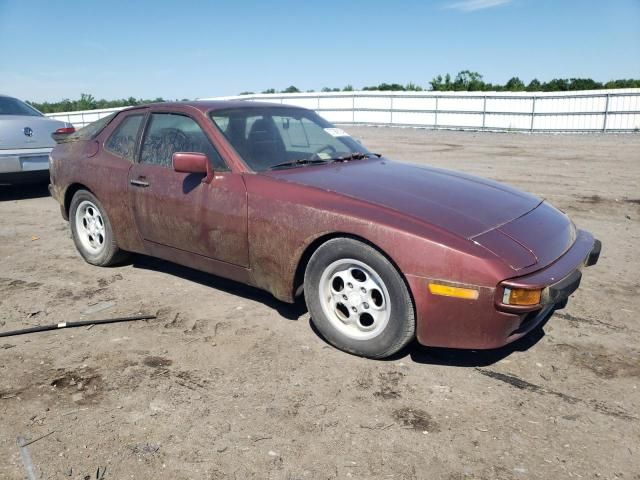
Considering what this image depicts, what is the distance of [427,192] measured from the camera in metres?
3.45

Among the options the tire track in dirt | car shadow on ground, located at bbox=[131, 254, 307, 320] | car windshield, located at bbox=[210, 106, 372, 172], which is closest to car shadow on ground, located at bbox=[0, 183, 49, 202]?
car shadow on ground, located at bbox=[131, 254, 307, 320]

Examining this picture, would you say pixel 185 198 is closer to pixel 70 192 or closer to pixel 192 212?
pixel 192 212

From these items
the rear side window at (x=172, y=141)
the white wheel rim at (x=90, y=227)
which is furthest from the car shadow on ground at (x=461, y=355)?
the white wheel rim at (x=90, y=227)

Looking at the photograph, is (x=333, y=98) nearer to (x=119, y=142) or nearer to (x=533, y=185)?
(x=533, y=185)

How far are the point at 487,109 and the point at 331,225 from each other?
22389 millimetres

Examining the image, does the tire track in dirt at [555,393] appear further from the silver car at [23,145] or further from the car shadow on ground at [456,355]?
the silver car at [23,145]

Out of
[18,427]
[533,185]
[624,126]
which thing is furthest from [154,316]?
[624,126]

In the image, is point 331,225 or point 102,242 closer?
point 331,225

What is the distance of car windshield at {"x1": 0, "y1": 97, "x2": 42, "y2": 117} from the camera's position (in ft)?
26.6

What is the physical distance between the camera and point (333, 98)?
2848cm

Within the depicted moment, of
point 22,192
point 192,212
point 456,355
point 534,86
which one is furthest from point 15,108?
point 534,86

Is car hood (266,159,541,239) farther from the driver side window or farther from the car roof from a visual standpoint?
the car roof

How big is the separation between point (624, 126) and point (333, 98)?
45.7ft

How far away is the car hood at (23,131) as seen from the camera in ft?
24.8
